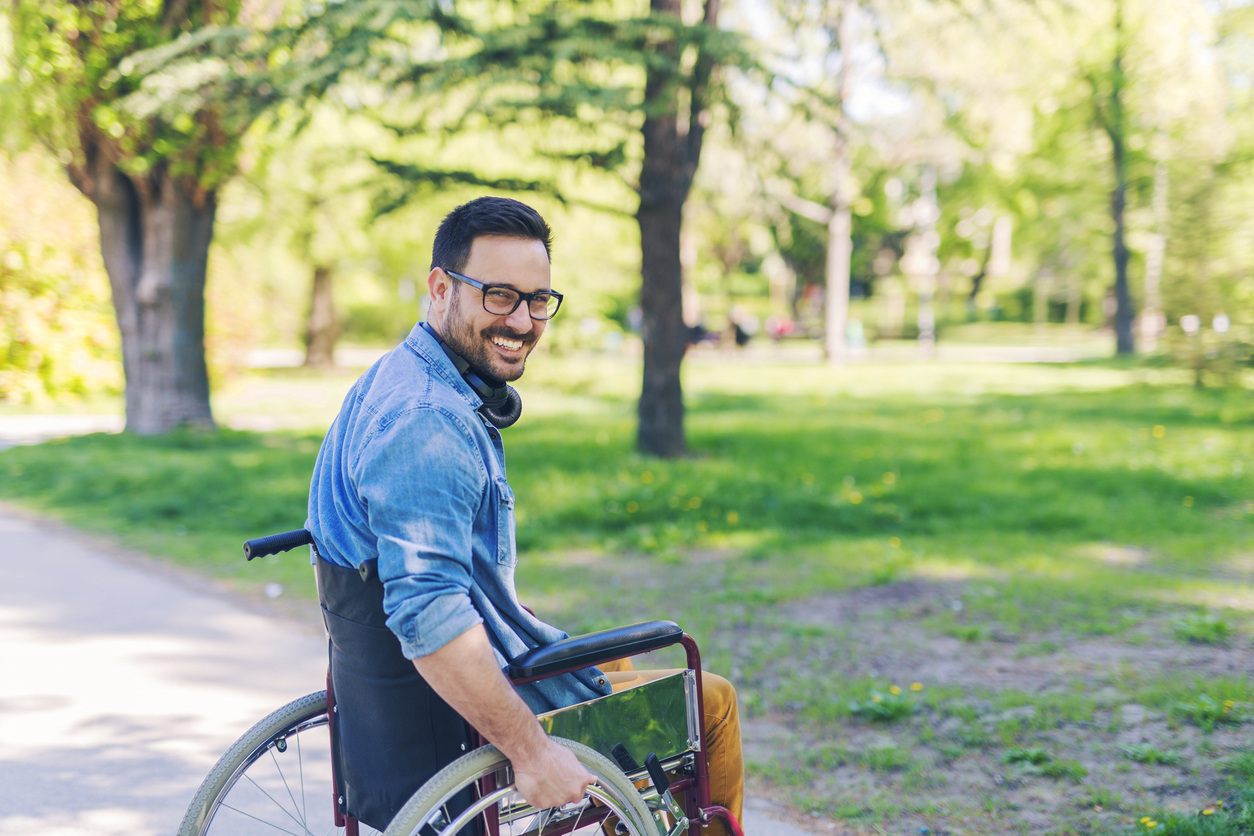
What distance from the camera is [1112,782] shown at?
3.34 metres

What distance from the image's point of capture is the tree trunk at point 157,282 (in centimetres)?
1089

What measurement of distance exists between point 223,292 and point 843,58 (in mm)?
12080

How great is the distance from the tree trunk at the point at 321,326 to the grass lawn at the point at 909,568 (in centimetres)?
900

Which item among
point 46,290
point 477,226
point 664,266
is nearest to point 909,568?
point 664,266

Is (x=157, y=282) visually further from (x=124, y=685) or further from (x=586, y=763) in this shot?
(x=586, y=763)

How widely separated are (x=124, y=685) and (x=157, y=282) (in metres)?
7.77

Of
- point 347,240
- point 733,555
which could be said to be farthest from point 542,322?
point 347,240

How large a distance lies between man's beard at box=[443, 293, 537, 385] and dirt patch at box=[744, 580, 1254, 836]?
2.07 m

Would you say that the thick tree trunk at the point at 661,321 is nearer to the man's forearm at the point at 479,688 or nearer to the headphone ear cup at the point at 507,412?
the headphone ear cup at the point at 507,412

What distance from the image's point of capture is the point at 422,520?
179 centimetres

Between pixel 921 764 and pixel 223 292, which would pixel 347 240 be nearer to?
pixel 223 292

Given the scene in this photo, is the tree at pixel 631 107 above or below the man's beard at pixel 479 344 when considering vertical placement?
above

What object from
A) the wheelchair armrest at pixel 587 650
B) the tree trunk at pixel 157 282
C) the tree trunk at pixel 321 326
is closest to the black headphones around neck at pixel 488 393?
the wheelchair armrest at pixel 587 650

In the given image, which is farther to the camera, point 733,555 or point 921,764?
point 733,555
